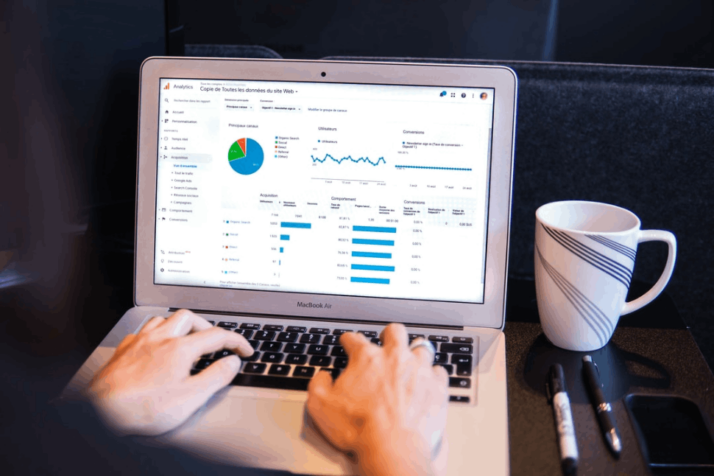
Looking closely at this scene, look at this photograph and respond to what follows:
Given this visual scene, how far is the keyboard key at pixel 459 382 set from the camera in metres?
0.51

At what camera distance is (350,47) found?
1.15m

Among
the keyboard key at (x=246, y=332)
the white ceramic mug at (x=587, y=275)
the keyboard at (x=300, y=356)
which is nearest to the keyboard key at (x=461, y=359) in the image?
the keyboard at (x=300, y=356)

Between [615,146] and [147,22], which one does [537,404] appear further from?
[147,22]

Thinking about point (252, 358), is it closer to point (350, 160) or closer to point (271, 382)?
point (271, 382)

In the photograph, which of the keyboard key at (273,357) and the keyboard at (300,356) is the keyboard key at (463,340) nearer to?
the keyboard at (300,356)

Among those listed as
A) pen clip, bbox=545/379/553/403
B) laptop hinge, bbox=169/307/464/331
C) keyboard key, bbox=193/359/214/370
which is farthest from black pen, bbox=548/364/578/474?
keyboard key, bbox=193/359/214/370

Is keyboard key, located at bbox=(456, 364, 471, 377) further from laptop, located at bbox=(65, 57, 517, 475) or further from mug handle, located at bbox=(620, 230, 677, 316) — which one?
mug handle, located at bbox=(620, 230, 677, 316)

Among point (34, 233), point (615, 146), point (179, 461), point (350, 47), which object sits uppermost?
point (350, 47)

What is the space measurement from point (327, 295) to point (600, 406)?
0.93 feet

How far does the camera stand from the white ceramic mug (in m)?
0.53

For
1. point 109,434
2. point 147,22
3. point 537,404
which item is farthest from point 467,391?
point 147,22

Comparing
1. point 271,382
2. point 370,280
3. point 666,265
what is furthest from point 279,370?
point 666,265

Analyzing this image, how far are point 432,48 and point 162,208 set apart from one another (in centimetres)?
76

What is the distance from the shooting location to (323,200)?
0.60 meters
